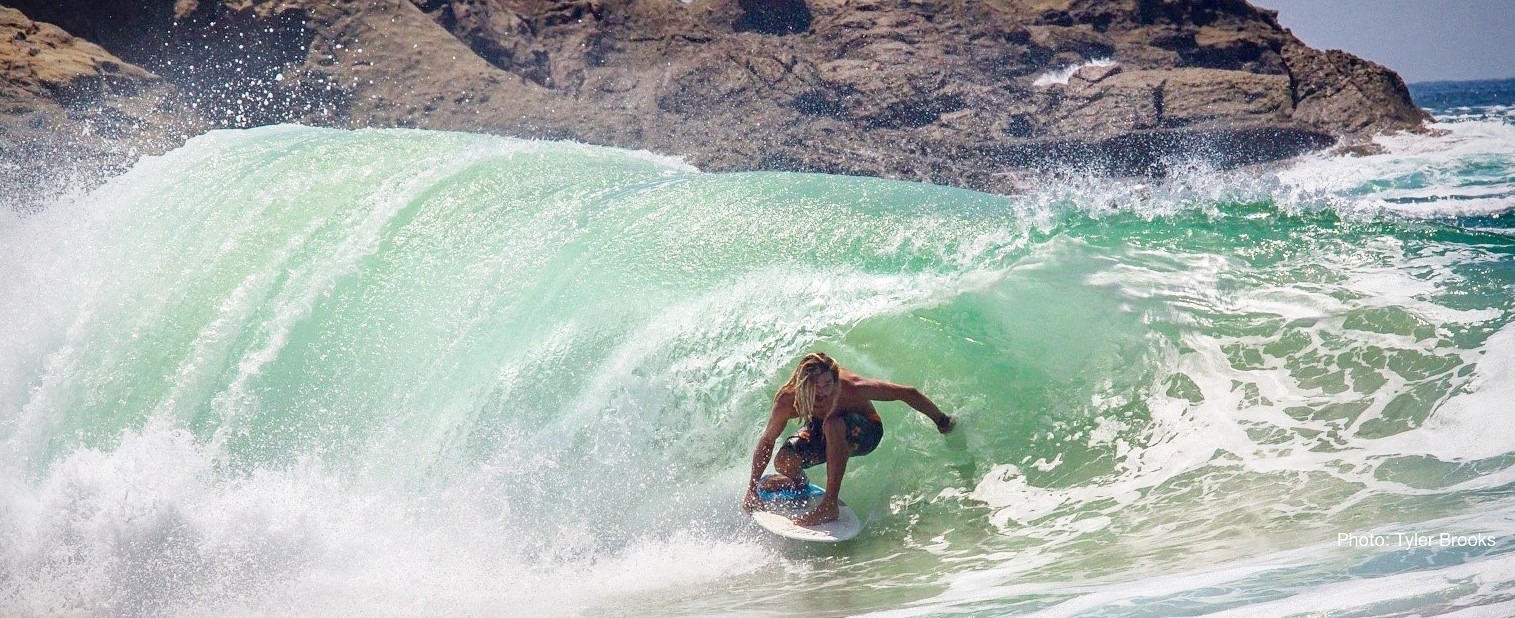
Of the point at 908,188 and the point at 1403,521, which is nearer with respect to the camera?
the point at 1403,521

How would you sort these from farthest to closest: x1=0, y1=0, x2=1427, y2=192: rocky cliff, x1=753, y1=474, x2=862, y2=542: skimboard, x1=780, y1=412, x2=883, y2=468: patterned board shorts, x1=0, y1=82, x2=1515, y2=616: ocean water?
1. x1=0, y1=0, x2=1427, y2=192: rocky cliff
2. x1=780, y1=412, x2=883, y2=468: patterned board shorts
3. x1=753, y1=474, x2=862, y2=542: skimboard
4. x1=0, y1=82, x2=1515, y2=616: ocean water

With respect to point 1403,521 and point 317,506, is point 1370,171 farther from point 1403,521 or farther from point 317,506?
point 317,506

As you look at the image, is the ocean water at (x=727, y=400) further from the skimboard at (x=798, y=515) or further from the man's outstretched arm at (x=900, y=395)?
the man's outstretched arm at (x=900, y=395)

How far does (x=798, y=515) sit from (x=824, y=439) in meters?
0.39

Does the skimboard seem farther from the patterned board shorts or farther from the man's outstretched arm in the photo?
the man's outstretched arm

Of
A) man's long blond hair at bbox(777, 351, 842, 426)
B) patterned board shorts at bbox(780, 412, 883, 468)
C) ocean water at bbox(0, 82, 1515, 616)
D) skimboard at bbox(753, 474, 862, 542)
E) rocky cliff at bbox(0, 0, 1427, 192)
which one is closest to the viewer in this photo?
ocean water at bbox(0, 82, 1515, 616)

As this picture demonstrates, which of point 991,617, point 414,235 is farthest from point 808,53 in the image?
point 991,617

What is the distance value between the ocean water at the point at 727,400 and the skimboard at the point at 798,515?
0.10m

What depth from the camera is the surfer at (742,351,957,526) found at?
5340 millimetres

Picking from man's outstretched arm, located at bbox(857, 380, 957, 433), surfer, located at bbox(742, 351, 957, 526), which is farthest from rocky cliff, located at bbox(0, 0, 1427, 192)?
surfer, located at bbox(742, 351, 957, 526)

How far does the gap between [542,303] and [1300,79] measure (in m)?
16.8

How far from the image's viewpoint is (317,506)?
6113mm

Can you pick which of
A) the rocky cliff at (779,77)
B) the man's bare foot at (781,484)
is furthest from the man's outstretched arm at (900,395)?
the rocky cliff at (779,77)

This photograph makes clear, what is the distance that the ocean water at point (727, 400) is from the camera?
5031mm
